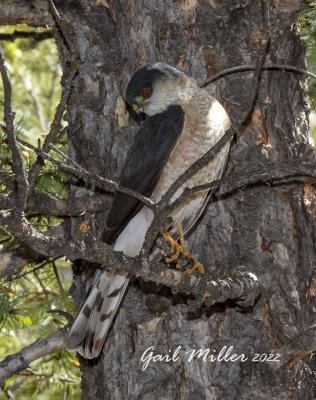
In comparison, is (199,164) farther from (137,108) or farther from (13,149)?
(137,108)

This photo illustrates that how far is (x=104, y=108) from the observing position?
11.9 feet

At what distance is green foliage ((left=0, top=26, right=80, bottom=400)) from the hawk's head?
562 millimetres

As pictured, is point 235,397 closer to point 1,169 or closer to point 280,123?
point 280,123

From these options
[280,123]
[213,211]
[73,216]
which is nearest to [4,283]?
[73,216]

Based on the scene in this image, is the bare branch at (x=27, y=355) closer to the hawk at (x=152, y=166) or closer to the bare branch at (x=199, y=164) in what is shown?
the hawk at (x=152, y=166)

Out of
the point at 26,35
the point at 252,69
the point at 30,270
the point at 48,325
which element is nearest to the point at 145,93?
the point at 252,69

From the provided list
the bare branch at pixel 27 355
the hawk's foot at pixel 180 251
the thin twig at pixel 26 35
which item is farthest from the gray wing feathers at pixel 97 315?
the thin twig at pixel 26 35

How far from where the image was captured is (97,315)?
3.37 metres

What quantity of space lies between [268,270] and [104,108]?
4.14ft

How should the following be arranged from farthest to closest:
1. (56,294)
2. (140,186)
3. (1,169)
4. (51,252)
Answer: (56,294)
(1,169)
(140,186)
(51,252)

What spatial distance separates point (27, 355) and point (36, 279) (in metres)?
0.96

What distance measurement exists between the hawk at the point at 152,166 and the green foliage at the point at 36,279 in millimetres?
265

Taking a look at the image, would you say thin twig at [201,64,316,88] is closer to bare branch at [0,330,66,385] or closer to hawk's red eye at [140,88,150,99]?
hawk's red eye at [140,88,150,99]

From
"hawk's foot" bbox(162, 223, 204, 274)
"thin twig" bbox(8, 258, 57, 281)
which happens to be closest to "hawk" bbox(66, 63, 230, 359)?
"hawk's foot" bbox(162, 223, 204, 274)
